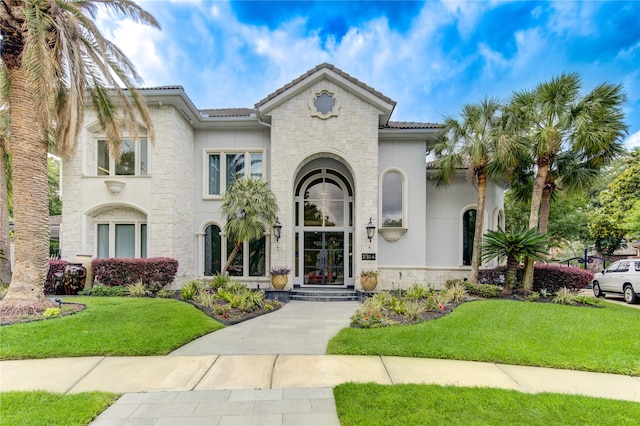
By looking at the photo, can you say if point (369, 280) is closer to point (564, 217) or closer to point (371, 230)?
point (371, 230)

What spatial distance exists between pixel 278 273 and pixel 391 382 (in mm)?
7487

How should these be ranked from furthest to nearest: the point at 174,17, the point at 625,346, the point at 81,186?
the point at 81,186 < the point at 174,17 < the point at 625,346

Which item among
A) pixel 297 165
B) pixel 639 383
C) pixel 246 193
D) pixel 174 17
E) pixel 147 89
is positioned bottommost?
pixel 639 383

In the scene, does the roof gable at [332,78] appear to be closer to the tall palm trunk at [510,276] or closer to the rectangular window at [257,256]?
the rectangular window at [257,256]

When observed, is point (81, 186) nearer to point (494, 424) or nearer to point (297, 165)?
point (297, 165)

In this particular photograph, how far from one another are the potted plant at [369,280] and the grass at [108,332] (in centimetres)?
596

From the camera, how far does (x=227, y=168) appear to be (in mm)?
13125

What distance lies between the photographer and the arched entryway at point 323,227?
1298 cm

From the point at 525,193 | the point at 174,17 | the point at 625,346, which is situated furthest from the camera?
the point at 525,193

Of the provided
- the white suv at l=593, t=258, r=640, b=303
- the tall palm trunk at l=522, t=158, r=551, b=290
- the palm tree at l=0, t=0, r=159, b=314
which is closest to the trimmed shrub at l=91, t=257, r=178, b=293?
the palm tree at l=0, t=0, r=159, b=314

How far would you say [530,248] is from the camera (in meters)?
10.2

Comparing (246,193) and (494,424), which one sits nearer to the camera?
(494,424)

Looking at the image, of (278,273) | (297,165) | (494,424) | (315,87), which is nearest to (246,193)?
(297,165)

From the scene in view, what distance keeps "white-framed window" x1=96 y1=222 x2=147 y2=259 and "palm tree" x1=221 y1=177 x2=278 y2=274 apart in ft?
12.7
